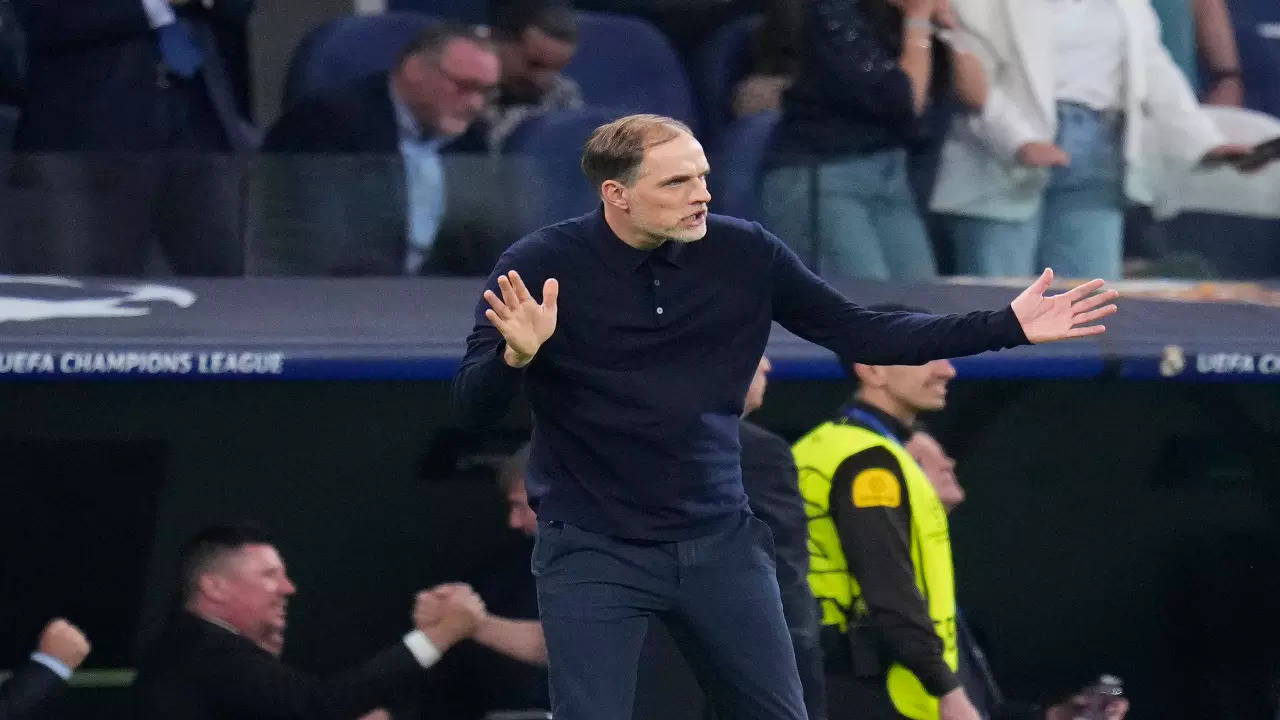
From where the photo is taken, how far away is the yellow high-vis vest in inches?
185

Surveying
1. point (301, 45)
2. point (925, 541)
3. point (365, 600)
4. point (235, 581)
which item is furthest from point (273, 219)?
point (925, 541)

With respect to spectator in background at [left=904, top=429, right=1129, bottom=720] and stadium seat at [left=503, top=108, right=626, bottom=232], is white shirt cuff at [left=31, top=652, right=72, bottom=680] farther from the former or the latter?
spectator in background at [left=904, top=429, right=1129, bottom=720]

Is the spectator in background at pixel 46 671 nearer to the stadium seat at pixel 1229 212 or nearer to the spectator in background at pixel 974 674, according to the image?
→ the spectator in background at pixel 974 674

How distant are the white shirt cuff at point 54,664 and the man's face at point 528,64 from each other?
1.79 m

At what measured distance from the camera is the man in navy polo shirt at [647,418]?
338 centimetres

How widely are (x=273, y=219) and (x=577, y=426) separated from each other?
6.75 feet

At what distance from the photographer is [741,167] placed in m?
5.37

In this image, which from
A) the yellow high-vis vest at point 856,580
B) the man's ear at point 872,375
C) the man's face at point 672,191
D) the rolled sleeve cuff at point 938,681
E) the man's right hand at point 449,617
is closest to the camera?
the man's face at point 672,191

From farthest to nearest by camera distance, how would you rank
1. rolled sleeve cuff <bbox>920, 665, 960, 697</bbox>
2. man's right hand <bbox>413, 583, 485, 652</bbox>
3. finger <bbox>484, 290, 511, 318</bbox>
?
man's right hand <bbox>413, 583, 485, 652</bbox> < rolled sleeve cuff <bbox>920, 665, 960, 697</bbox> < finger <bbox>484, 290, 511, 318</bbox>

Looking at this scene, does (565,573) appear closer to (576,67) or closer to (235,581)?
(235,581)

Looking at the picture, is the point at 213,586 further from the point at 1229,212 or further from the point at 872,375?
the point at 1229,212

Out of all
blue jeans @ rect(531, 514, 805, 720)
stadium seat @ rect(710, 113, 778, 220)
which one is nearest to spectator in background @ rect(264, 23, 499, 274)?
stadium seat @ rect(710, 113, 778, 220)

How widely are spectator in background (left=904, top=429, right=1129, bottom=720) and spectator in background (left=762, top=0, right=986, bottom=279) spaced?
468 millimetres

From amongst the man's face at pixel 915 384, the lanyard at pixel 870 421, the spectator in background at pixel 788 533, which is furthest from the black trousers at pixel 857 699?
the man's face at pixel 915 384
